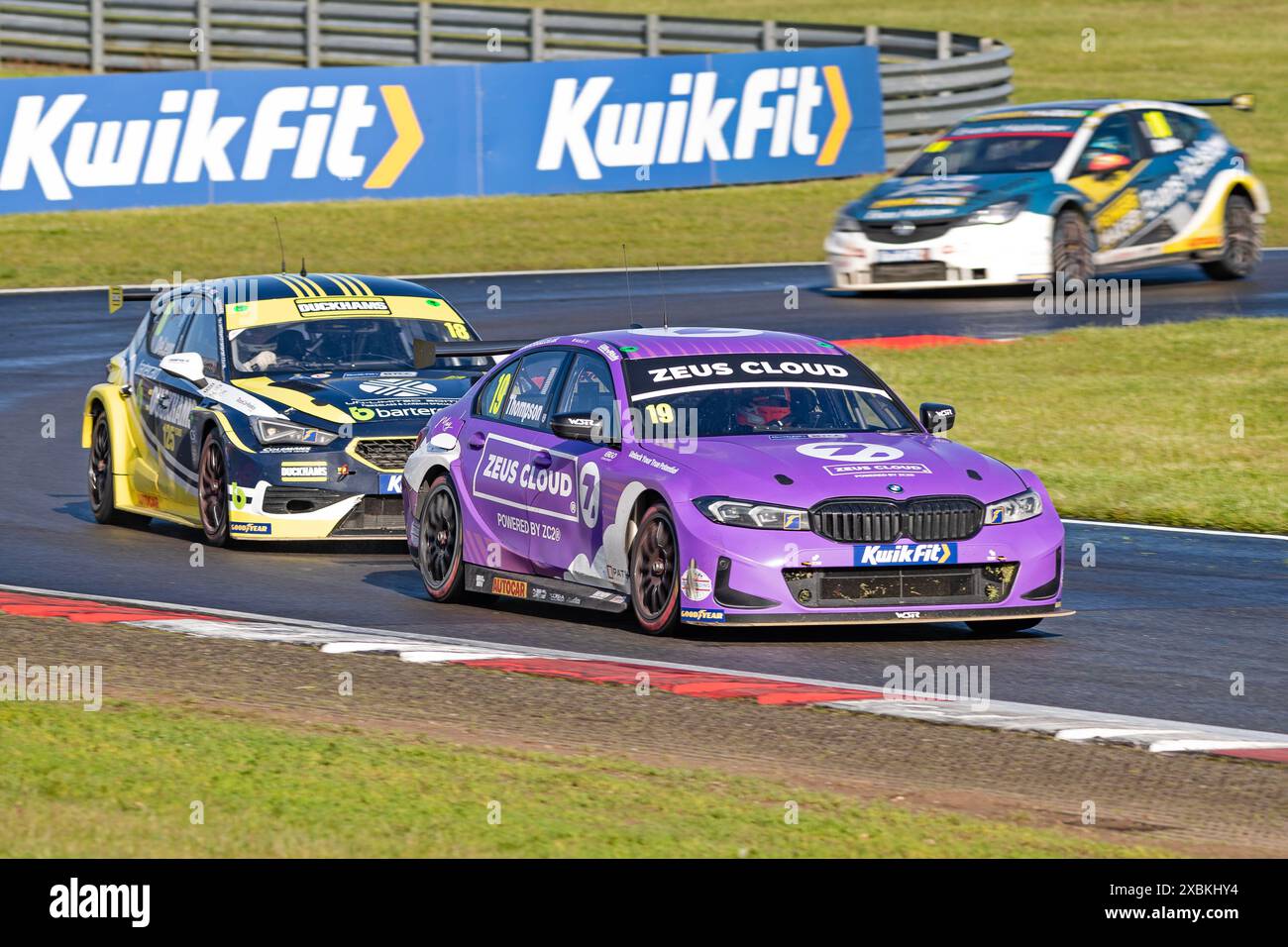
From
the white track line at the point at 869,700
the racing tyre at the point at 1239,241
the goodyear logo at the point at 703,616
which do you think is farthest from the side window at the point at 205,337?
the racing tyre at the point at 1239,241

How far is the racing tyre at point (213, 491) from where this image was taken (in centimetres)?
1383

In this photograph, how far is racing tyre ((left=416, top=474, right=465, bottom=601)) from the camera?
12055 mm

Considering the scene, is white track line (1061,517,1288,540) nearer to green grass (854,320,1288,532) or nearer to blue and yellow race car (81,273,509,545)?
green grass (854,320,1288,532)

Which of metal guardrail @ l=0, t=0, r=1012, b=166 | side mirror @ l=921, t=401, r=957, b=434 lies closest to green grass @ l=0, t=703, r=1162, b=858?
side mirror @ l=921, t=401, r=957, b=434

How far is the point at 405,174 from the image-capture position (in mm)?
31250

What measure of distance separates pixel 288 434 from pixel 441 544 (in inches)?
68.7

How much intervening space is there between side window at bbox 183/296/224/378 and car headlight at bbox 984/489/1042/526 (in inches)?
216

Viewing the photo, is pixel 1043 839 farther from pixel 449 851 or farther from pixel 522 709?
pixel 522 709

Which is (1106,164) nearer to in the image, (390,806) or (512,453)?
(512,453)

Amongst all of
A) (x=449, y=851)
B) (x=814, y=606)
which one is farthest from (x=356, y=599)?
(x=449, y=851)

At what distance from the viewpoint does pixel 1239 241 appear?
2602 cm

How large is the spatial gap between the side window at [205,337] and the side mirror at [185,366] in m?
0.19

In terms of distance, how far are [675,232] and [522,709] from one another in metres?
22.1
